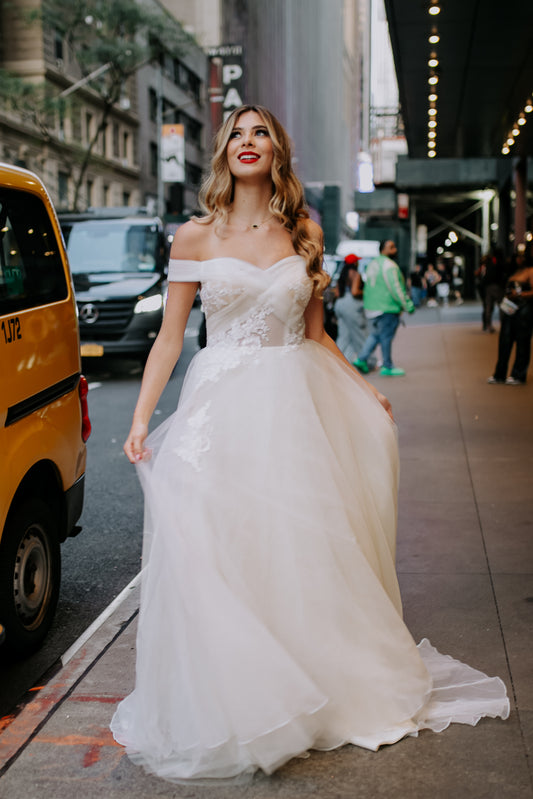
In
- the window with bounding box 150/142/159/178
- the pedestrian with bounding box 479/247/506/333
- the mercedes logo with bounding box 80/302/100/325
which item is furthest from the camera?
the window with bounding box 150/142/159/178

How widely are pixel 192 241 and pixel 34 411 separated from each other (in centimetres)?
124

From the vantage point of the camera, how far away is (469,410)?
1127cm

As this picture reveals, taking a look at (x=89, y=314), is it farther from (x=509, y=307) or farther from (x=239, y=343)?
(x=239, y=343)

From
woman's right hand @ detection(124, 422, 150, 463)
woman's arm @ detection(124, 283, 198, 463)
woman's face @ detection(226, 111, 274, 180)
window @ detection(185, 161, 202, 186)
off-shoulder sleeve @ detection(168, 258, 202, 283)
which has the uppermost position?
window @ detection(185, 161, 202, 186)

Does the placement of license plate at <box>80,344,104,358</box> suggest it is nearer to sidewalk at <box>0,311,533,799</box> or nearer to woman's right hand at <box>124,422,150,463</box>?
sidewalk at <box>0,311,533,799</box>

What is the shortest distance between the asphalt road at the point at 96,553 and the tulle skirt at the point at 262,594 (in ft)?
3.21

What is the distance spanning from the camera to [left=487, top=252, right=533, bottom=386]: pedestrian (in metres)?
13.0

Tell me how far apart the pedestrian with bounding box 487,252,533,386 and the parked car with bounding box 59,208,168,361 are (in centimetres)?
527

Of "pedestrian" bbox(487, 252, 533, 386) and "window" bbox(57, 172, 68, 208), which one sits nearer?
"pedestrian" bbox(487, 252, 533, 386)

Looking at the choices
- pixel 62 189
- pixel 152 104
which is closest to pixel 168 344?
pixel 62 189

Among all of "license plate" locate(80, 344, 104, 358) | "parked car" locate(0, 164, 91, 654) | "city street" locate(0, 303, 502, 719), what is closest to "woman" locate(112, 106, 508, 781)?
"parked car" locate(0, 164, 91, 654)

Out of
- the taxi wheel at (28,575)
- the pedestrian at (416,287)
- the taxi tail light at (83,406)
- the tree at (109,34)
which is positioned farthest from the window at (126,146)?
the taxi wheel at (28,575)

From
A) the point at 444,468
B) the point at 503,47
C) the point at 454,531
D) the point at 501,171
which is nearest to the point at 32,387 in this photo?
the point at 454,531

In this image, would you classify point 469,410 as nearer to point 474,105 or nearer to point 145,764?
point 145,764
